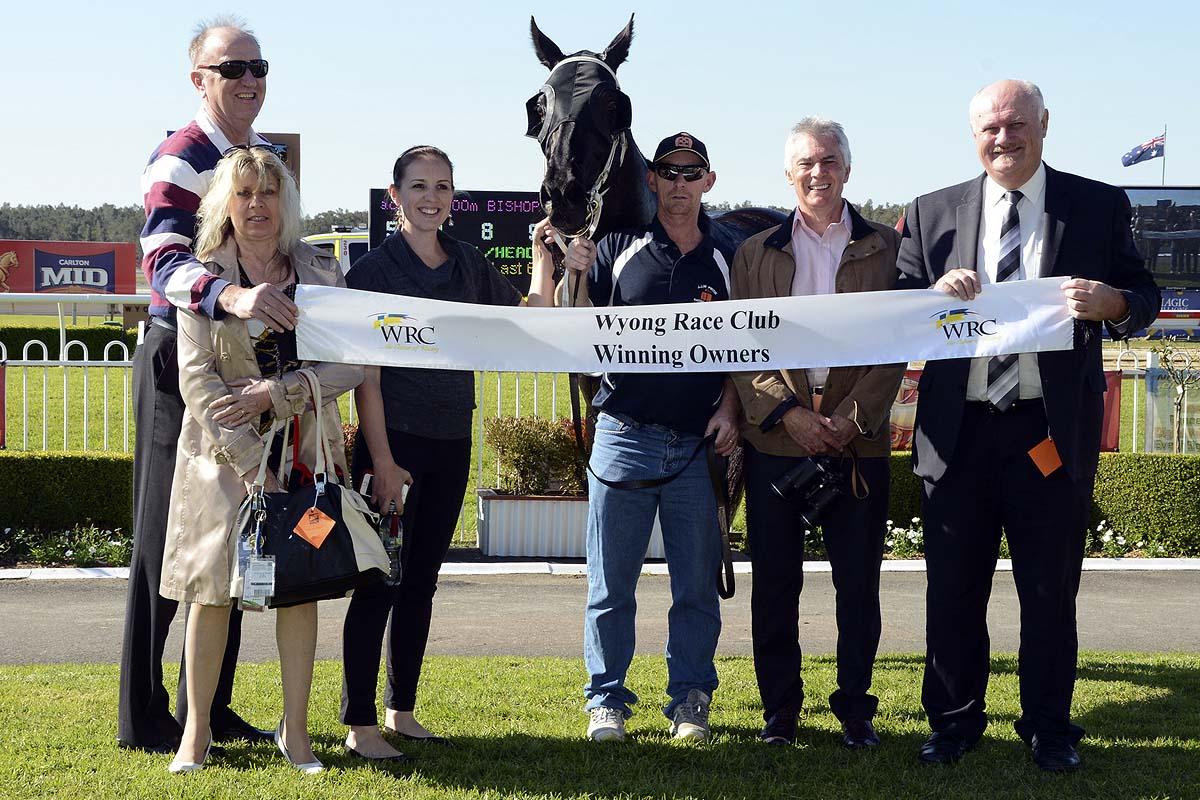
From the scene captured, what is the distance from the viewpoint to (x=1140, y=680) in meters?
5.92

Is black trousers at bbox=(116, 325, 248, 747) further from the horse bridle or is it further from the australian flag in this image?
the australian flag

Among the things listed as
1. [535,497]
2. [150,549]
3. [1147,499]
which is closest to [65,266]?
[535,497]

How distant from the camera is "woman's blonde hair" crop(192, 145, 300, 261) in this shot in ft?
13.3

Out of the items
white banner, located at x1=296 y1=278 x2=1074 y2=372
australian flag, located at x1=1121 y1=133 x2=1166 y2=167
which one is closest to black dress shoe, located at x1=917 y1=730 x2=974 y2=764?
white banner, located at x1=296 y1=278 x2=1074 y2=372

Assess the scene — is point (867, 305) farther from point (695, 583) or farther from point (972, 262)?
point (695, 583)

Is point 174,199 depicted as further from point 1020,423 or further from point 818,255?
point 1020,423

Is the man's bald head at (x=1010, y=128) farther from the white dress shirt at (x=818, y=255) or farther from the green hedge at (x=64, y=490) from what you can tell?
the green hedge at (x=64, y=490)

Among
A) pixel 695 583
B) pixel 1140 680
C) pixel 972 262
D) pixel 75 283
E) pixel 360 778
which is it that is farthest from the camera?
pixel 75 283

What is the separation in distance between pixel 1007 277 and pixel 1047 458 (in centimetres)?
67

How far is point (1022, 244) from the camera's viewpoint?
4418 mm

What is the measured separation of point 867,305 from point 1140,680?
2692 mm

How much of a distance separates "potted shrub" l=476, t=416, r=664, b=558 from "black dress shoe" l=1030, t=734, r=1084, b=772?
5544 millimetres

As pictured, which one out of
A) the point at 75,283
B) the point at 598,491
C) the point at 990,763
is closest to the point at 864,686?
the point at 990,763

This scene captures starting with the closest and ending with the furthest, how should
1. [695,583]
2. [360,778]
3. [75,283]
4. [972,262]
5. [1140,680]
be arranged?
1. [360,778]
2. [972,262]
3. [695,583]
4. [1140,680]
5. [75,283]
